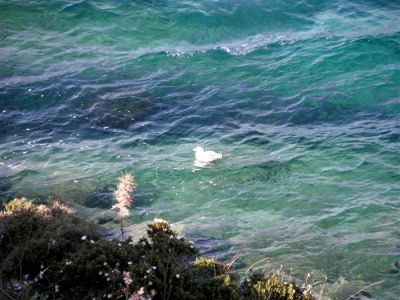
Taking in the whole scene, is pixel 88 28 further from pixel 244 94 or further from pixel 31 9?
pixel 244 94

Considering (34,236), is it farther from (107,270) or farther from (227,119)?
(227,119)

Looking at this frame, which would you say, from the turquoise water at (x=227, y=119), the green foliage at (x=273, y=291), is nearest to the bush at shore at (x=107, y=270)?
the green foliage at (x=273, y=291)

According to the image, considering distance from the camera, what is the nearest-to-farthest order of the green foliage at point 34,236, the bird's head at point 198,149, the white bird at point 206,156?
the green foliage at point 34,236
the white bird at point 206,156
the bird's head at point 198,149

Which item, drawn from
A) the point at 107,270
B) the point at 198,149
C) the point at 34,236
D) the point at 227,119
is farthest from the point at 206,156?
the point at 107,270

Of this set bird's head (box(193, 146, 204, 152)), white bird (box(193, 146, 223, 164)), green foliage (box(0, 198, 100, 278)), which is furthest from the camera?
bird's head (box(193, 146, 204, 152))

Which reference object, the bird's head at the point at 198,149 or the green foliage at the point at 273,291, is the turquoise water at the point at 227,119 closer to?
the bird's head at the point at 198,149

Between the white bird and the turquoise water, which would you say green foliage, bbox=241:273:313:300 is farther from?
the white bird

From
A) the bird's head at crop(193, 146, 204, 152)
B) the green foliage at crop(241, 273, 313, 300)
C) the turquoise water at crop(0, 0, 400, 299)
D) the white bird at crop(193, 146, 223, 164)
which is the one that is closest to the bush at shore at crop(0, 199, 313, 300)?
the green foliage at crop(241, 273, 313, 300)
